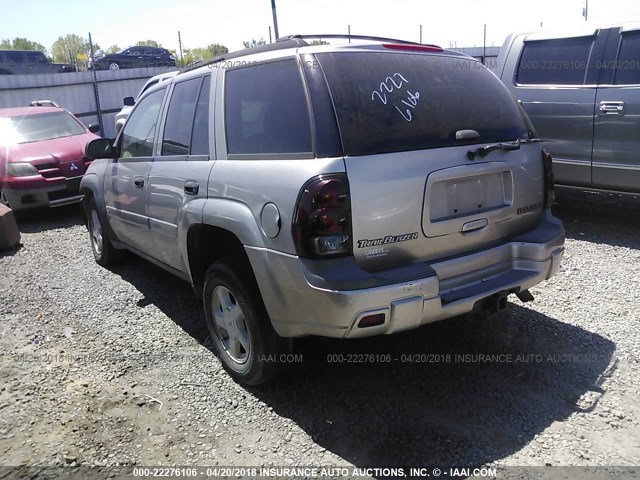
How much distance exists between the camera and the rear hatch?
2674 mm

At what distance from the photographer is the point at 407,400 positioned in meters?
3.09

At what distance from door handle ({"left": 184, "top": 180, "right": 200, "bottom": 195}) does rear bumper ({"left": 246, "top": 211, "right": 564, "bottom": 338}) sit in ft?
2.56

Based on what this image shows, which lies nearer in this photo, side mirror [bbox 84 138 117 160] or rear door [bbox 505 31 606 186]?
side mirror [bbox 84 138 117 160]

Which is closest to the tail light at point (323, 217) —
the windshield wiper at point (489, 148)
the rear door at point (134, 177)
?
the windshield wiper at point (489, 148)

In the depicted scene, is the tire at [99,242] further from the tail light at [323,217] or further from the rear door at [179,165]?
the tail light at [323,217]

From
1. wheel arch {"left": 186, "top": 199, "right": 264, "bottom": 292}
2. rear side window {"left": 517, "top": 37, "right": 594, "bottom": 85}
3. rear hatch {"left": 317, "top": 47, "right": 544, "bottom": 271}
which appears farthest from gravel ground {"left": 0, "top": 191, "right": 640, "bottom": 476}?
rear side window {"left": 517, "top": 37, "right": 594, "bottom": 85}

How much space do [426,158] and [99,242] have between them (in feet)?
13.9

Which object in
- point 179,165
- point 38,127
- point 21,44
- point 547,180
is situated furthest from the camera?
point 21,44

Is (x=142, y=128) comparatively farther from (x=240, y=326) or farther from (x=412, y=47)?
(x=412, y=47)

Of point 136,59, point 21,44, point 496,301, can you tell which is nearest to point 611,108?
point 496,301

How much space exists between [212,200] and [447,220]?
1.39 meters

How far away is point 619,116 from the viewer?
222 inches

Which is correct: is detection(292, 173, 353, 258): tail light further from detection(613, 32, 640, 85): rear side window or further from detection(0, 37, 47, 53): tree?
detection(0, 37, 47, 53): tree

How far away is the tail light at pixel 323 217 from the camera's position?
2.57 m
